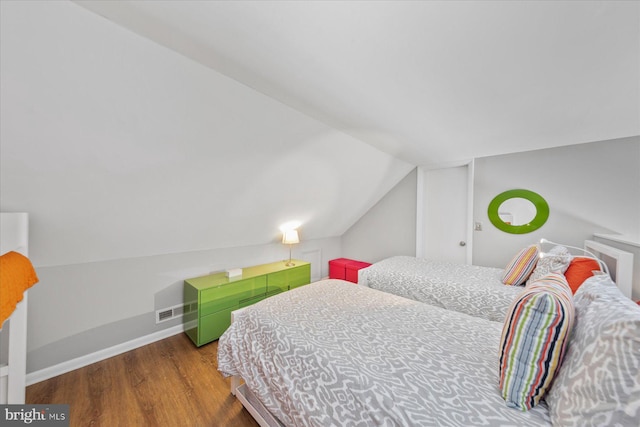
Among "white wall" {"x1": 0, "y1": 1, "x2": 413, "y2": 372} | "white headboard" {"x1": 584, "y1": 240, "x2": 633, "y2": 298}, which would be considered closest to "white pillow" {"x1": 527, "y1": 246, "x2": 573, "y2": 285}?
"white headboard" {"x1": 584, "y1": 240, "x2": 633, "y2": 298}

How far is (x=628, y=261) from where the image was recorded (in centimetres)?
141

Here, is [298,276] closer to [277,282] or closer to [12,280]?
[277,282]

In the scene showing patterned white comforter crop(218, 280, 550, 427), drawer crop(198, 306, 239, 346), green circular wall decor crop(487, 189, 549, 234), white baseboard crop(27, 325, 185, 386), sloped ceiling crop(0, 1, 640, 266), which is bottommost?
white baseboard crop(27, 325, 185, 386)

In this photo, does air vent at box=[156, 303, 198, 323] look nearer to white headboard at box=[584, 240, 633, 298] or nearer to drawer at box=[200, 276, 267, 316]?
drawer at box=[200, 276, 267, 316]

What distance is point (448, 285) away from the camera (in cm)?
220

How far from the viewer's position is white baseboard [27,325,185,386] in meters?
1.80

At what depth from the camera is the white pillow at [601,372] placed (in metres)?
0.61

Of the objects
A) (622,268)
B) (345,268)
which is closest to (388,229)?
(345,268)

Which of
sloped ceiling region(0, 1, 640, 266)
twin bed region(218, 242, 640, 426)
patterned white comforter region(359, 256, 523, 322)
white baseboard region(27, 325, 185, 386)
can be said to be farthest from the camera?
patterned white comforter region(359, 256, 523, 322)

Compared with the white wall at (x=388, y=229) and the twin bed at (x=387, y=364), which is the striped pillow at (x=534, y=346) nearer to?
the twin bed at (x=387, y=364)

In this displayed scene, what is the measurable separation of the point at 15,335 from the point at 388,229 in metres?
3.80

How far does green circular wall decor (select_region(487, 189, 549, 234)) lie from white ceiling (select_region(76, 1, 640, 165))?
3.14 feet

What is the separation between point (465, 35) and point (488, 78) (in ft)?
1.31

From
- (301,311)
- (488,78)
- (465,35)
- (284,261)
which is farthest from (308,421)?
(284,261)
